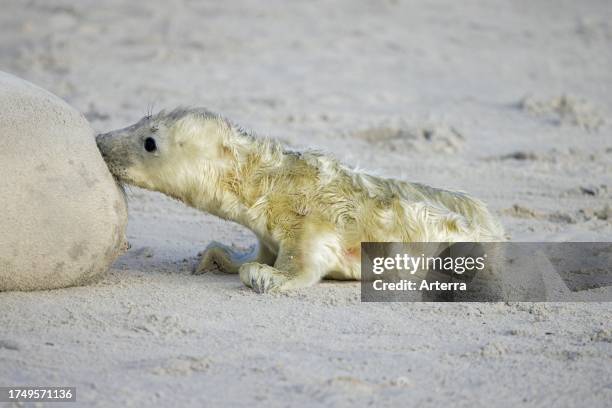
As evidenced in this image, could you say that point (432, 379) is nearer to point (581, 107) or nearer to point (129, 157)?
point (129, 157)

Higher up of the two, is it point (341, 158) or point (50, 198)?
point (341, 158)

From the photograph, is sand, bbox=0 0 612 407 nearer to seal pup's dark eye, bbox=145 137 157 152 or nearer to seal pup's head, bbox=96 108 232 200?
seal pup's head, bbox=96 108 232 200

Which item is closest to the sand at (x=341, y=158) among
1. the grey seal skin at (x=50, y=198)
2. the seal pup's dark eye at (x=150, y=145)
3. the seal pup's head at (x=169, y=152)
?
the grey seal skin at (x=50, y=198)

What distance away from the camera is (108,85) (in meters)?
11.8

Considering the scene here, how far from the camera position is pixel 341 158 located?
29.1 ft

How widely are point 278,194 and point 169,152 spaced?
0.68 metres

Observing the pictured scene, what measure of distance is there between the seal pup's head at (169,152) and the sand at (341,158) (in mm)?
607

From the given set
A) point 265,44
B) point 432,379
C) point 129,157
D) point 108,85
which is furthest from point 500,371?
point 265,44

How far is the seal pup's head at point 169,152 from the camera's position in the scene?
5598mm

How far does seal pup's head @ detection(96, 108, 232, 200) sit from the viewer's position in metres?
5.60

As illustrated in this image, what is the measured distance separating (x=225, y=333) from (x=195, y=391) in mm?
737

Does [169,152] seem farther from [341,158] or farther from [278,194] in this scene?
[341,158]

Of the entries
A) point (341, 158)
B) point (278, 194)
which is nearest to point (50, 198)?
point (278, 194)

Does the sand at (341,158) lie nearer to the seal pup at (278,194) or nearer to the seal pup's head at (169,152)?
the seal pup at (278,194)
